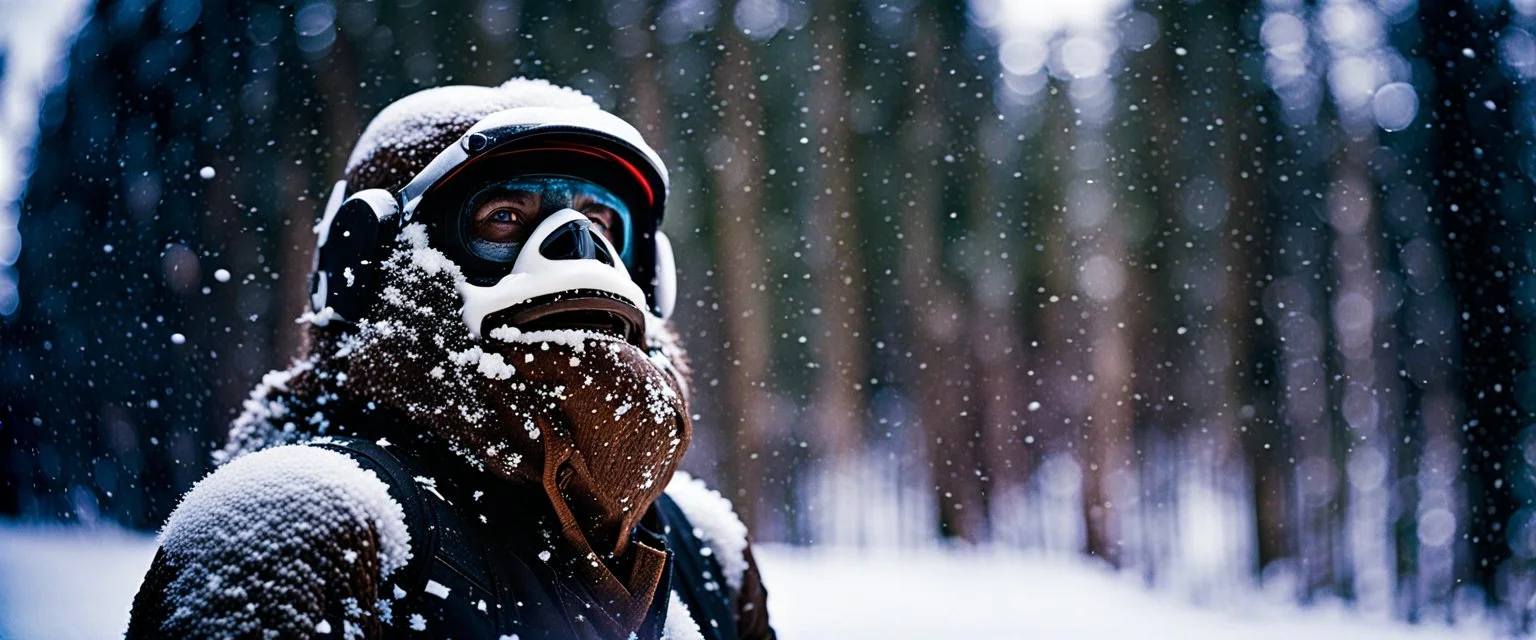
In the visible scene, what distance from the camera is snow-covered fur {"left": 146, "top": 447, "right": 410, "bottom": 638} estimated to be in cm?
99

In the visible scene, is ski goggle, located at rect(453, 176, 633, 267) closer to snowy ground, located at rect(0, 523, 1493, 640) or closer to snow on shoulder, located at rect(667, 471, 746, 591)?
snow on shoulder, located at rect(667, 471, 746, 591)

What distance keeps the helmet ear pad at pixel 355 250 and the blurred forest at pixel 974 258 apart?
3.02 metres

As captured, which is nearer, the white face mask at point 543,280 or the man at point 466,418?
the man at point 466,418

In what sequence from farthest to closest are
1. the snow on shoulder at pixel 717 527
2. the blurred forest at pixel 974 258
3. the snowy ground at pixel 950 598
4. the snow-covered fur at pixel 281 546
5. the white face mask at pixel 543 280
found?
the blurred forest at pixel 974 258 → the snowy ground at pixel 950 598 → the snow on shoulder at pixel 717 527 → the white face mask at pixel 543 280 → the snow-covered fur at pixel 281 546

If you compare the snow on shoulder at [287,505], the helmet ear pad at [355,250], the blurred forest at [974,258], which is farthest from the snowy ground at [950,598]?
the snow on shoulder at [287,505]

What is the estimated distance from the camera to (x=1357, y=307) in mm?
7355

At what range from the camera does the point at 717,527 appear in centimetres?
187

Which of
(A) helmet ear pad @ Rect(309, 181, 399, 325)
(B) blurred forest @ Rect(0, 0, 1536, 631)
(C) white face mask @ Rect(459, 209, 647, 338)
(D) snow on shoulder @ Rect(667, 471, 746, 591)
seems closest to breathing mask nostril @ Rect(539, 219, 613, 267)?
(C) white face mask @ Rect(459, 209, 647, 338)

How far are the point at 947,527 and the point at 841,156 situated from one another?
12.4ft

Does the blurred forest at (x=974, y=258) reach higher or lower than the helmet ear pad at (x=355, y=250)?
higher

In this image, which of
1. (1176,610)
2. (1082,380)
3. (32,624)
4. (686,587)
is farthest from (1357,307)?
(32,624)

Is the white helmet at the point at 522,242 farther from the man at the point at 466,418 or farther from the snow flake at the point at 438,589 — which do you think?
the snow flake at the point at 438,589

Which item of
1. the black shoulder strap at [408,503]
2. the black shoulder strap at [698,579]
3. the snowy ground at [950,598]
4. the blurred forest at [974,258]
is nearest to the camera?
the black shoulder strap at [408,503]

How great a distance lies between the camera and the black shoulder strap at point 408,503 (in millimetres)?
1141
